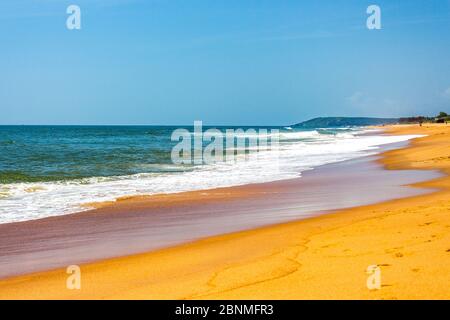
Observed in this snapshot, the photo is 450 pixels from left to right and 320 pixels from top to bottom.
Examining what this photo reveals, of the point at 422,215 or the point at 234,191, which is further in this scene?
the point at 234,191

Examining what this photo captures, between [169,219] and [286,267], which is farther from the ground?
[169,219]

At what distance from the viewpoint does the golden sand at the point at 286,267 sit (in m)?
5.43

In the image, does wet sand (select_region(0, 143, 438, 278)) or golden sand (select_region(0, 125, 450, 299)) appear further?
wet sand (select_region(0, 143, 438, 278))

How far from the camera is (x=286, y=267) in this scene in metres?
6.43

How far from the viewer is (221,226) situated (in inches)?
402

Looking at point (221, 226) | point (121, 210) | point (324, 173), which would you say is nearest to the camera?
point (221, 226)

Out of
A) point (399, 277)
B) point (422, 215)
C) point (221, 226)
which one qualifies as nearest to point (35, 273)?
point (221, 226)

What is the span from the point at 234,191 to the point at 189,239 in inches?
Result: 274

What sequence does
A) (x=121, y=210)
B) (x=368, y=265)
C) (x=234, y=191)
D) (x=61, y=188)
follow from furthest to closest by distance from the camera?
(x=61, y=188)
(x=234, y=191)
(x=121, y=210)
(x=368, y=265)

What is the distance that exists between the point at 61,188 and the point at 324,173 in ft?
32.5

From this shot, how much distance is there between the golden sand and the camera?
543 centimetres

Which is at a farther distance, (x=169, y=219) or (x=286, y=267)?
(x=169, y=219)

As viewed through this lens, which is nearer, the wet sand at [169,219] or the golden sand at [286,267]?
the golden sand at [286,267]
